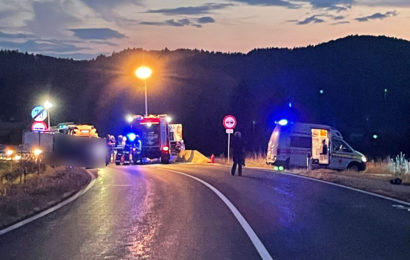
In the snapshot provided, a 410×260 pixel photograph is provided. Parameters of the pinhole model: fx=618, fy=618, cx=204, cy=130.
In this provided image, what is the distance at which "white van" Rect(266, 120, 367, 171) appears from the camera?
103ft

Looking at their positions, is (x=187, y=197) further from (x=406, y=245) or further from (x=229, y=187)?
(x=406, y=245)

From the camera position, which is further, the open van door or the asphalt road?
the open van door

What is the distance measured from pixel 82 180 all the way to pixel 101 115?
84.0 m

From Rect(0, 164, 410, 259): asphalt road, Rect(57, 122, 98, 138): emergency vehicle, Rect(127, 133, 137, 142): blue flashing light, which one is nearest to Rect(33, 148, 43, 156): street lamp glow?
Rect(0, 164, 410, 259): asphalt road

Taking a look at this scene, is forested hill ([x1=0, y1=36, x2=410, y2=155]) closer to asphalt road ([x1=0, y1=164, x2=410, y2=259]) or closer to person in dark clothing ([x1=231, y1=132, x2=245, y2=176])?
person in dark clothing ([x1=231, y1=132, x2=245, y2=176])

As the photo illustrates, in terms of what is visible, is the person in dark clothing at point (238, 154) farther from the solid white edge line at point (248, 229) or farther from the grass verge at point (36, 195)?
the solid white edge line at point (248, 229)

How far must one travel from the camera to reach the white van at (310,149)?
103 feet

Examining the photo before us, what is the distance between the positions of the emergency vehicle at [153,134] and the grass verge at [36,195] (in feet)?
65.2

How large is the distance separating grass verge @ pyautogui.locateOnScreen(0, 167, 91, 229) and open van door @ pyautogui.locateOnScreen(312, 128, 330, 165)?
14.9 metres

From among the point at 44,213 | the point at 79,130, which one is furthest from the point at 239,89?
the point at 44,213

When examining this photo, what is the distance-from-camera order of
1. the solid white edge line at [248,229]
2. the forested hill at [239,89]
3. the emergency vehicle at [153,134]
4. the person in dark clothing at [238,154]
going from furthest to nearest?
the forested hill at [239,89]
the emergency vehicle at [153,134]
the person in dark clothing at [238,154]
the solid white edge line at [248,229]

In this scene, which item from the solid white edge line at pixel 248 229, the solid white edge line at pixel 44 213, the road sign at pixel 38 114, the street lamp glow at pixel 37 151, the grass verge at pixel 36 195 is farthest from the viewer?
the street lamp glow at pixel 37 151

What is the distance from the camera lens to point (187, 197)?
52.3 feet

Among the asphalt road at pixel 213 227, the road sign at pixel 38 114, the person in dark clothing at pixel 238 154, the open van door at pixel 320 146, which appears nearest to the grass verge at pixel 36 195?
the asphalt road at pixel 213 227
